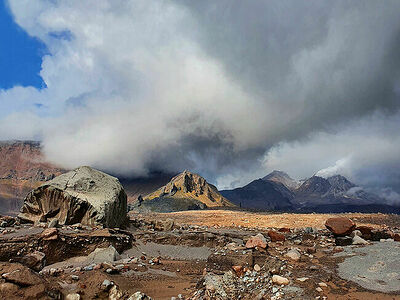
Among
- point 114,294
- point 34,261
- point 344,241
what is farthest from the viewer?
point 344,241

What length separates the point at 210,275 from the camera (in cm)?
712

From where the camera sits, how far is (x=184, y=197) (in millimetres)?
106312

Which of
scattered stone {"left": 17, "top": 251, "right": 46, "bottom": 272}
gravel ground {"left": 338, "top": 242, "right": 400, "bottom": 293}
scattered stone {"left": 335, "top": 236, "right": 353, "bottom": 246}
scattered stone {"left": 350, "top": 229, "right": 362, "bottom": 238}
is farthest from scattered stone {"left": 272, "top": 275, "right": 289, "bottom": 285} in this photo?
scattered stone {"left": 17, "top": 251, "right": 46, "bottom": 272}

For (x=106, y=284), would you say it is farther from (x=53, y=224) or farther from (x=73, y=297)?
(x=53, y=224)

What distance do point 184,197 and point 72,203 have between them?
303ft

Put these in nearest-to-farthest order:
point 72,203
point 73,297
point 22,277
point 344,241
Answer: point 22,277 < point 73,297 < point 344,241 < point 72,203

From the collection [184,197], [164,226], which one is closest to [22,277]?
[164,226]

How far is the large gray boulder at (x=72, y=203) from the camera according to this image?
1532cm

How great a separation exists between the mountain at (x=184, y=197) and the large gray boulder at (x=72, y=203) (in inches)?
2846

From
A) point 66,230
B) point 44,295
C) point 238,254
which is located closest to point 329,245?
point 238,254

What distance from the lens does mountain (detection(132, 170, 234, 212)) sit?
92.8 m

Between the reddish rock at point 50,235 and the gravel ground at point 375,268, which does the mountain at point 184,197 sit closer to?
the reddish rock at point 50,235

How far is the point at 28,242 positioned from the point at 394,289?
41.0ft

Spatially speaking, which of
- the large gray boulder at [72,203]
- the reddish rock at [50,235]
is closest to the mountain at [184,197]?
the large gray boulder at [72,203]
